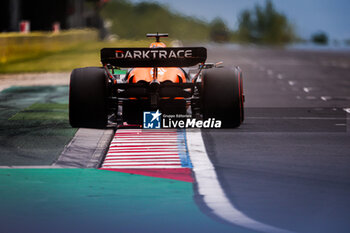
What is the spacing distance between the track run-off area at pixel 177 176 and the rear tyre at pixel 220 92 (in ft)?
1.32

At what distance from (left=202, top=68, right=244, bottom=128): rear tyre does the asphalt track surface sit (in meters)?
0.39

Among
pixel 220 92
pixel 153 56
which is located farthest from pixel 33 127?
pixel 220 92

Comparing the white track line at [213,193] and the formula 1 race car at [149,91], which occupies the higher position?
the formula 1 race car at [149,91]

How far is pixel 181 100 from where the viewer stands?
11.5 metres

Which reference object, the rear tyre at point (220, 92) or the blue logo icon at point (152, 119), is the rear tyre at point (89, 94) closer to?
the blue logo icon at point (152, 119)

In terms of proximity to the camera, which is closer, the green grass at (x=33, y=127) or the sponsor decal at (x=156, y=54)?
the green grass at (x=33, y=127)

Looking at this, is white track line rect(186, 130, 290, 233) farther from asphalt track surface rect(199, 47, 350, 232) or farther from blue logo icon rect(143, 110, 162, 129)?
blue logo icon rect(143, 110, 162, 129)

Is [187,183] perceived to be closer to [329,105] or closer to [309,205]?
[309,205]

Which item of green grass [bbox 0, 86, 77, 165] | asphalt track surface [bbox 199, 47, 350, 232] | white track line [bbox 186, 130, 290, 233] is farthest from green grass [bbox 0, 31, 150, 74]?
white track line [bbox 186, 130, 290, 233]

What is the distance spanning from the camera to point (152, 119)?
1143 centimetres

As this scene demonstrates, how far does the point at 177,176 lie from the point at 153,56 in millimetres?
3027

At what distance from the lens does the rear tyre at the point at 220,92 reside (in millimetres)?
11484

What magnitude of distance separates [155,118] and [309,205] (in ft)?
14.5

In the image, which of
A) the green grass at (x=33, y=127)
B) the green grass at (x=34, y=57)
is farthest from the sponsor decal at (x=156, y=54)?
the green grass at (x=34, y=57)
